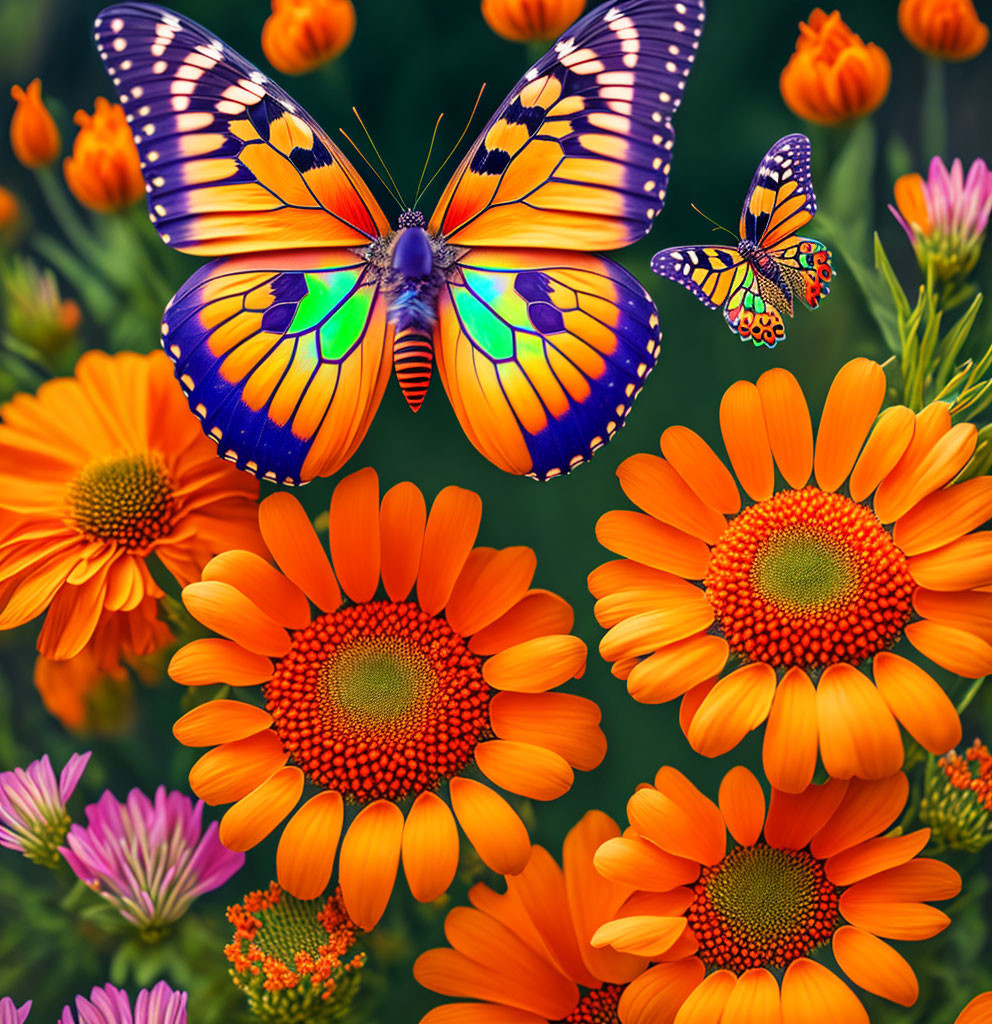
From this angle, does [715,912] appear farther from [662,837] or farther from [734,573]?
[734,573]

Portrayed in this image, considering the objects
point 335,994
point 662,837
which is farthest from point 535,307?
point 335,994

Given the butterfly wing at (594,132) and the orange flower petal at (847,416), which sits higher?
the butterfly wing at (594,132)

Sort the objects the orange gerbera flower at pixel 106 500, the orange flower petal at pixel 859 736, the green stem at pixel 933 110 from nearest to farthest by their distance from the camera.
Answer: the orange flower petal at pixel 859 736, the orange gerbera flower at pixel 106 500, the green stem at pixel 933 110

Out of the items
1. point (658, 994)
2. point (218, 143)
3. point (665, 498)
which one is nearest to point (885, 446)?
point (665, 498)

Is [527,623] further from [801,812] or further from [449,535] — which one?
[801,812]

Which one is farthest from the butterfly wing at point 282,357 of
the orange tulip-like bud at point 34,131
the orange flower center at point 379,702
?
the orange tulip-like bud at point 34,131

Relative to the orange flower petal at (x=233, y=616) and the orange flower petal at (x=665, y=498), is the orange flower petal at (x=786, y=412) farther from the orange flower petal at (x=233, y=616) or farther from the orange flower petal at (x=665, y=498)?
the orange flower petal at (x=233, y=616)

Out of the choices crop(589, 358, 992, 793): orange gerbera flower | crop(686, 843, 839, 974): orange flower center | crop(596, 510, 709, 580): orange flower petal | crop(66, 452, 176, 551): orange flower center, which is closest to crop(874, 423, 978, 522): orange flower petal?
crop(589, 358, 992, 793): orange gerbera flower
